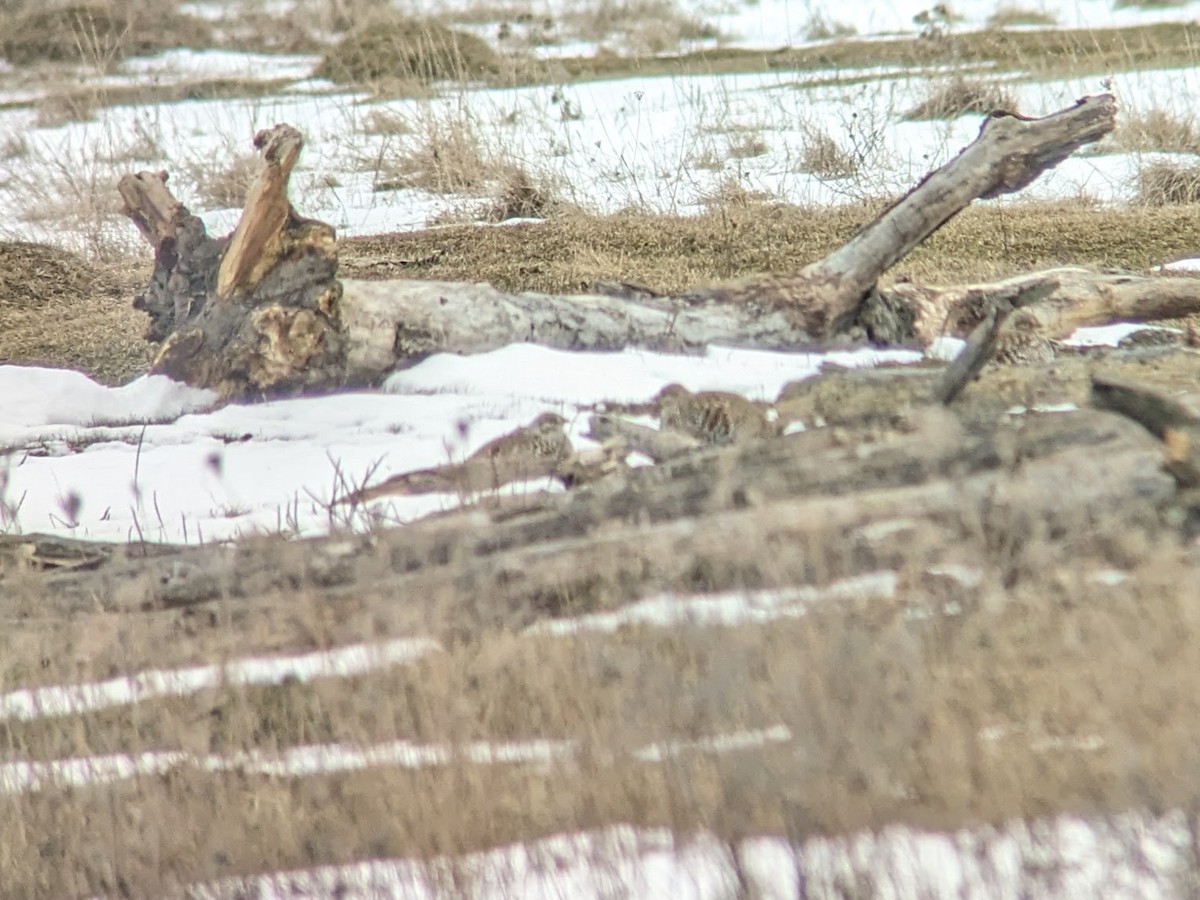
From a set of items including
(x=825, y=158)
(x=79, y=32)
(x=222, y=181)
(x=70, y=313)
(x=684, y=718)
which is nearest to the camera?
(x=684, y=718)

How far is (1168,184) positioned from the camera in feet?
23.2

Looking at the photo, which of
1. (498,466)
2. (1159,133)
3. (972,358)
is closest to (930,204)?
(972,358)

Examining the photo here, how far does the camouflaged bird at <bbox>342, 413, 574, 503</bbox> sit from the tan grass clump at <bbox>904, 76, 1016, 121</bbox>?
229 inches

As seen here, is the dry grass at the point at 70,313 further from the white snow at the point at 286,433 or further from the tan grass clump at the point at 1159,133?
the tan grass clump at the point at 1159,133

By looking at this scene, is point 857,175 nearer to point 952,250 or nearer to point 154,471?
point 952,250

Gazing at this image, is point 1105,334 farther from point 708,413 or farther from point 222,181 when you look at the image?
point 222,181

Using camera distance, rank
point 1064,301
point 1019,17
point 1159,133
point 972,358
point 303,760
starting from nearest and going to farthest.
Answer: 1. point 303,760
2. point 972,358
3. point 1064,301
4. point 1159,133
5. point 1019,17

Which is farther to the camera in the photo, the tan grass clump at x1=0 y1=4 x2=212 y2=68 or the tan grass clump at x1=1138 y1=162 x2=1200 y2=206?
the tan grass clump at x1=0 y1=4 x2=212 y2=68

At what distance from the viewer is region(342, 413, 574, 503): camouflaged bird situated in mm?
2936

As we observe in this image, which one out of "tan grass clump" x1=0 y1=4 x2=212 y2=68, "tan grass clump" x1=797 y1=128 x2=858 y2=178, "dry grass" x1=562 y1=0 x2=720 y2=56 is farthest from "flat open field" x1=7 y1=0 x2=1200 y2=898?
"tan grass clump" x1=0 y1=4 x2=212 y2=68

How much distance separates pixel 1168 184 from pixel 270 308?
4896 millimetres

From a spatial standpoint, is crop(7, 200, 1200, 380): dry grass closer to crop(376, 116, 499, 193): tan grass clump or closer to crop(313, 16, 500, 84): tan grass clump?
crop(376, 116, 499, 193): tan grass clump

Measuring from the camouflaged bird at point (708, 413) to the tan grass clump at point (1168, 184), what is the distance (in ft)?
13.7

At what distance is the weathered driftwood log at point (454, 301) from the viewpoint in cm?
397
